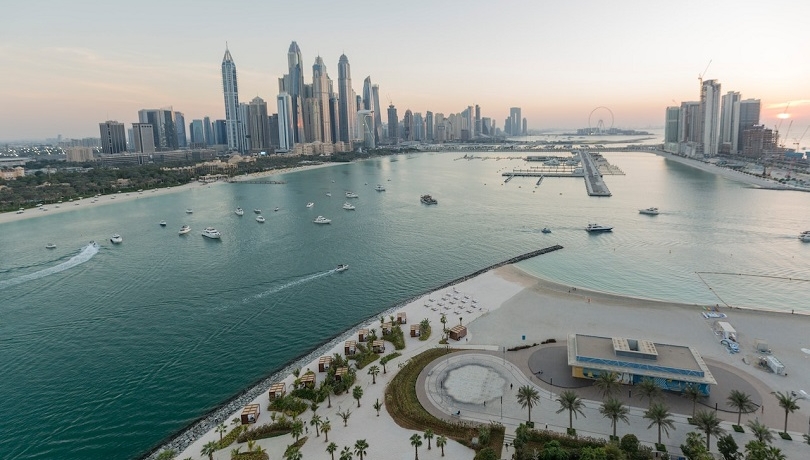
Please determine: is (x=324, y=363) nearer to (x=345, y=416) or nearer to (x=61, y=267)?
(x=345, y=416)

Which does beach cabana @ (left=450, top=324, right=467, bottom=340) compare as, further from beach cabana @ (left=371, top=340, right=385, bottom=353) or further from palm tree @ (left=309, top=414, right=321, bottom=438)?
palm tree @ (left=309, top=414, right=321, bottom=438)

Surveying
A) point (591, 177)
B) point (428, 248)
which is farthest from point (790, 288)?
point (591, 177)

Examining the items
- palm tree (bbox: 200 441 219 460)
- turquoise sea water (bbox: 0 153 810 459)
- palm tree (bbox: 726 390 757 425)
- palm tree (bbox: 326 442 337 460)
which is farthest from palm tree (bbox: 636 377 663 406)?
palm tree (bbox: 200 441 219 460)

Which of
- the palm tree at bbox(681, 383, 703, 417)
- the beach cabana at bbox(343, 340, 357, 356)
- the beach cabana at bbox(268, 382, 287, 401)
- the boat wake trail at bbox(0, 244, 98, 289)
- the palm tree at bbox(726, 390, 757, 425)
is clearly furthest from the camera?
the boat wake trail at bbox(0, 244, 98, 289)

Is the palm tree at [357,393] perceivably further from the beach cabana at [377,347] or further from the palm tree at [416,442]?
the beach cabana at [377,347]

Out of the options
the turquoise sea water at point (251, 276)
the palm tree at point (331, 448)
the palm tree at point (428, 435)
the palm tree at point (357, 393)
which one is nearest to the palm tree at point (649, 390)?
the palm tree at point (428, 435)

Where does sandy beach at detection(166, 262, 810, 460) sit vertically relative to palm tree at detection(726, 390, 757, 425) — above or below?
below

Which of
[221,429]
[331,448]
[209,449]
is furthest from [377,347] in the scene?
[209,449]
